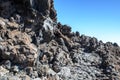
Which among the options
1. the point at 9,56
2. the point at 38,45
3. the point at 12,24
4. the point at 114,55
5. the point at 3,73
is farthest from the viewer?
the point at 114,55

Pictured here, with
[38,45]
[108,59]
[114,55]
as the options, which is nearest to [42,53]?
[38,45]

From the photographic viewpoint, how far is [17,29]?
81.8 meters

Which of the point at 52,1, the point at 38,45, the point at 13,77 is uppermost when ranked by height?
the point at 52,1

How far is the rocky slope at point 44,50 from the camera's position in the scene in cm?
7606

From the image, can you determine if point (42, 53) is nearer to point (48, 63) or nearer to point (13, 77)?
point (48, 63)

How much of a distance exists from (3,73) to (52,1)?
111ft

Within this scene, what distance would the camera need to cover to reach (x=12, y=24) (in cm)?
8044

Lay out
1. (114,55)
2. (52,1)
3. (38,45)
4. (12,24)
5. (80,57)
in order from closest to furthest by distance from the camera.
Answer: (12,24) → (38,45) → (52,1) → (80,57) → (114,55)

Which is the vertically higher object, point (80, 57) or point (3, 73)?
point (80, 57)

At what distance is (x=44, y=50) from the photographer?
8875 centimetres

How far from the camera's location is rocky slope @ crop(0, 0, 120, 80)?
7606 cm

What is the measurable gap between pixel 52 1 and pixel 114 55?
118 feet

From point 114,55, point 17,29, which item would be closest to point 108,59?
point 114,55

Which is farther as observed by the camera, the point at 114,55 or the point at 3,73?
the point at 114,55
